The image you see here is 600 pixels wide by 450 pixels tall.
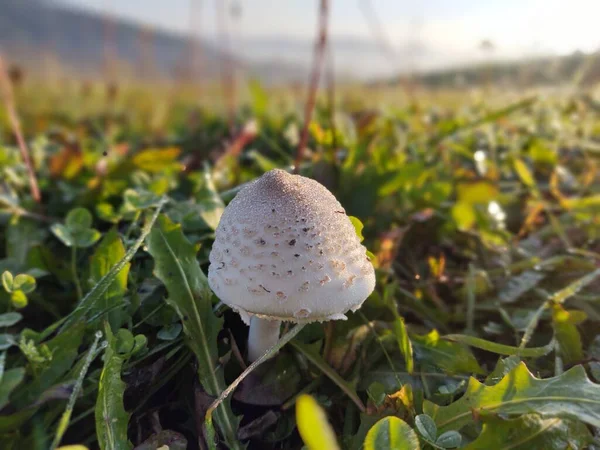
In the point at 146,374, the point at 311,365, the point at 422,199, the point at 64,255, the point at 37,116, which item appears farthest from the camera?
the point at 37,116

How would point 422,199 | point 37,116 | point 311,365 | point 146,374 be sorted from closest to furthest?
point 146,374 → point 311,365 → point 422,199 → point 37,116

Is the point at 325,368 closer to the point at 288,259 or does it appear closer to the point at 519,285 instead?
the point at 288,259

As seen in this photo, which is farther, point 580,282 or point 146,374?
point 580,282

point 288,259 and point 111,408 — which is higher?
point 288,259

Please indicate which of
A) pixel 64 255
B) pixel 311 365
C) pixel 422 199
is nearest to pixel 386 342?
pixel 311 365

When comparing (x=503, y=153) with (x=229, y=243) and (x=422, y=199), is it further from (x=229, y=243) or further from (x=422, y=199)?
(x=229, y=243)

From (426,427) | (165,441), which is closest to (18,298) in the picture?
(165,441)

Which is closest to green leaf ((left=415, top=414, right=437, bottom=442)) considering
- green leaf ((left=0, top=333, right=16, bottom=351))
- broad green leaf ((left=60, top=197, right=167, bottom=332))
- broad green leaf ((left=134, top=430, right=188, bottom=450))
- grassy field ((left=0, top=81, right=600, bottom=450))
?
grassy field ((left=0, top=81, right=600, bottom=450))
